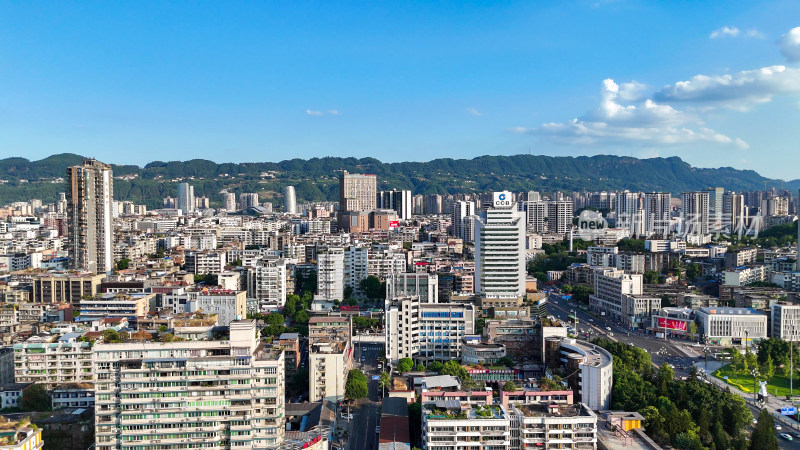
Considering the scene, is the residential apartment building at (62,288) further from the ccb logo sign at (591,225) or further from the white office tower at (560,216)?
the white office tower at (560,216)

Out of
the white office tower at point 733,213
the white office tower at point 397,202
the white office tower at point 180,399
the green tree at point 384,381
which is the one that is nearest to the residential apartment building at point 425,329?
the green tree at point 384,381

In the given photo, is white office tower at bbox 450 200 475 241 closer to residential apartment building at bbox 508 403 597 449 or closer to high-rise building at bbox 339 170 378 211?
high-rise building at bbox 339 170 378 211

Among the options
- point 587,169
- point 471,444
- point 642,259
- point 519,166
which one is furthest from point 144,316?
point 587,169

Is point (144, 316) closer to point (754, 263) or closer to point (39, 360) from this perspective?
point (39, 360)

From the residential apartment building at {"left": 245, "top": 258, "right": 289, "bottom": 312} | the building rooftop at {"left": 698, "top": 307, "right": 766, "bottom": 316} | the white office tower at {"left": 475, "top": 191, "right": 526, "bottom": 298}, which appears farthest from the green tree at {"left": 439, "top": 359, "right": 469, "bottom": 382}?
the residential apartment building at {"left": 245, "top": 258, "right": 289, "bottom": 312}

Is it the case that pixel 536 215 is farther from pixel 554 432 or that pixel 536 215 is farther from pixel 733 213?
pixel 554 432

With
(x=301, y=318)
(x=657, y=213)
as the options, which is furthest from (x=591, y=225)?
(x=301, y=318)
